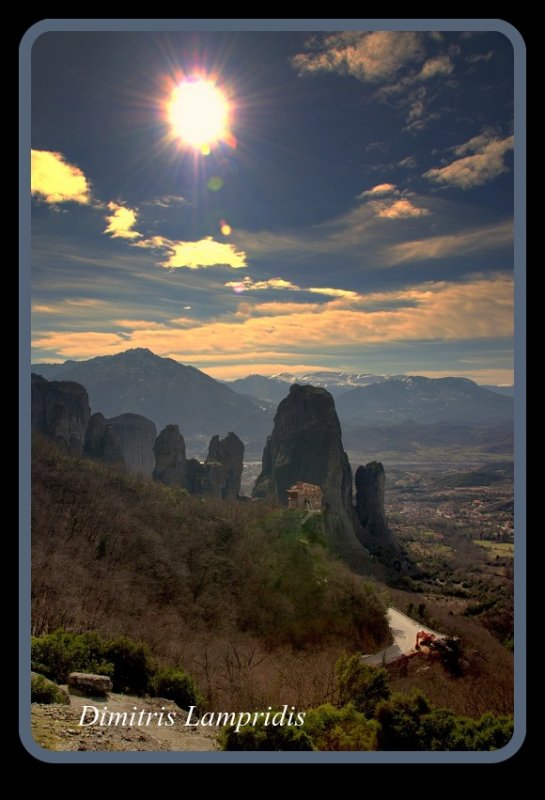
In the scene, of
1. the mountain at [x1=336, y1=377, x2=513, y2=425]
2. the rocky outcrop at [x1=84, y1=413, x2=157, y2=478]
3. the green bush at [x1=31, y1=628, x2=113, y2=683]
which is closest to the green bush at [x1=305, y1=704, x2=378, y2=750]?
the green bush at [x1=31, y1=628, x2=113, y2=683]

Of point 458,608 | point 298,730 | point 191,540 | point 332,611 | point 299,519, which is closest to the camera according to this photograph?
point 298,730

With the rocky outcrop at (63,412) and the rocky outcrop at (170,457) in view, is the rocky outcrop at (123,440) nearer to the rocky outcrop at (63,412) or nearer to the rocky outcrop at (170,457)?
the rocky outcrop at (63,412)

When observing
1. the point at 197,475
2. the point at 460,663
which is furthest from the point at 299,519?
the point at 197,475

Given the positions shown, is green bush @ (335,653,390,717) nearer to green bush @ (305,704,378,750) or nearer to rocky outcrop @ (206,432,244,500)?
green bush @ (305,704,378,750)

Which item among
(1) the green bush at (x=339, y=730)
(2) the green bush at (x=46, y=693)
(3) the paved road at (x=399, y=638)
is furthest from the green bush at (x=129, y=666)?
(3) the paved road at (x=399, y=638)

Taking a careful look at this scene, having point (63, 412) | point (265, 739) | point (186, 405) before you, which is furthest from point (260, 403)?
point (265, 739)

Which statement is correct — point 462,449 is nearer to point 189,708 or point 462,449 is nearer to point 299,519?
point 299,519

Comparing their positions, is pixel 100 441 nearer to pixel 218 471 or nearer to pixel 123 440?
pixel 123 440
